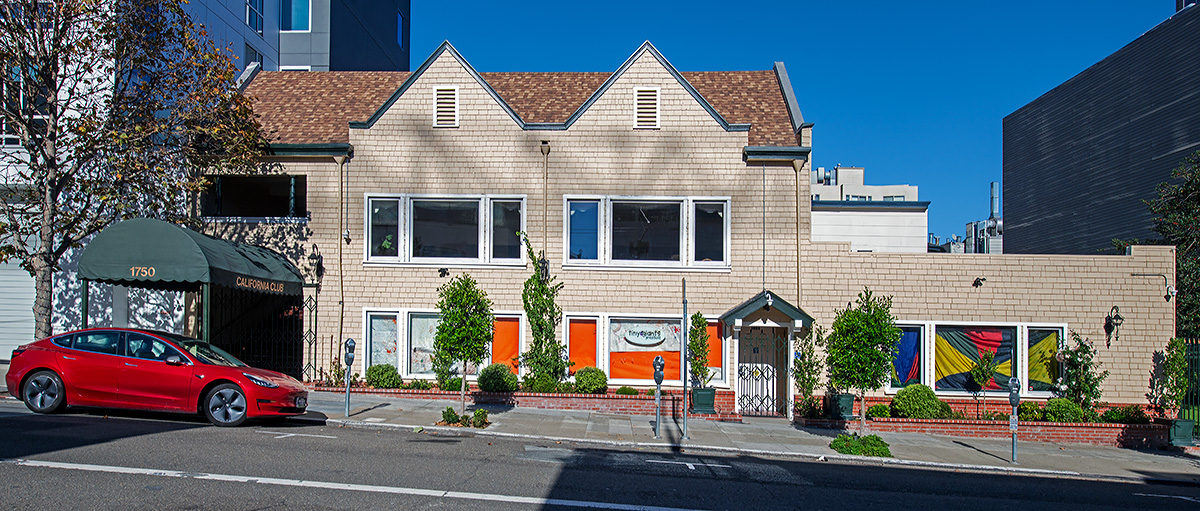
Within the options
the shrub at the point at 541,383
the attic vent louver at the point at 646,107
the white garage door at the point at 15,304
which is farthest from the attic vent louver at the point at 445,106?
the white garage door at the point at 15,304

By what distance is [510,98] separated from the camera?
68.8 ft

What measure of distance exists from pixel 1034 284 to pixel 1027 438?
3.71 m

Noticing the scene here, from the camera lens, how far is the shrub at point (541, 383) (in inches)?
698

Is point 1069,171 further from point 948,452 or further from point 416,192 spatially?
point 416,192

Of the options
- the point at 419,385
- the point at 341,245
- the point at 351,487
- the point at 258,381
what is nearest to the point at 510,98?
the point at 341,245

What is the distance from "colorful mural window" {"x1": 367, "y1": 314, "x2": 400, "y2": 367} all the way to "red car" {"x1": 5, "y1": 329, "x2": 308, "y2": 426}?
6.35 meters

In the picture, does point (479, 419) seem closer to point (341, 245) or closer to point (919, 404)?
point (341, 245)

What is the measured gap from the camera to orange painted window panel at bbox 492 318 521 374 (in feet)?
61.5

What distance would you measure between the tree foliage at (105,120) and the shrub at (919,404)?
1582cm

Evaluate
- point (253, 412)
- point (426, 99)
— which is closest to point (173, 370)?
point (253, 412)

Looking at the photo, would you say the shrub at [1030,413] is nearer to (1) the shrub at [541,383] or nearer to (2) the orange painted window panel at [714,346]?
(2) the orange painted window panel at [714,346]

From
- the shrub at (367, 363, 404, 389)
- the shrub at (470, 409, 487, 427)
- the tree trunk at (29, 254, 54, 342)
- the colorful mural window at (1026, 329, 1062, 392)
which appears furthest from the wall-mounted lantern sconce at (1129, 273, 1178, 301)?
the tree trunk at (29, 254, 54, 342)

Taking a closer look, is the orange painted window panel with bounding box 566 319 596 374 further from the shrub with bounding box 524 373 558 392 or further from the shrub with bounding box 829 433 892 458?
the shrub with bounding box 829 433 892 458

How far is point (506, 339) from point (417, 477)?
968 centimetres
